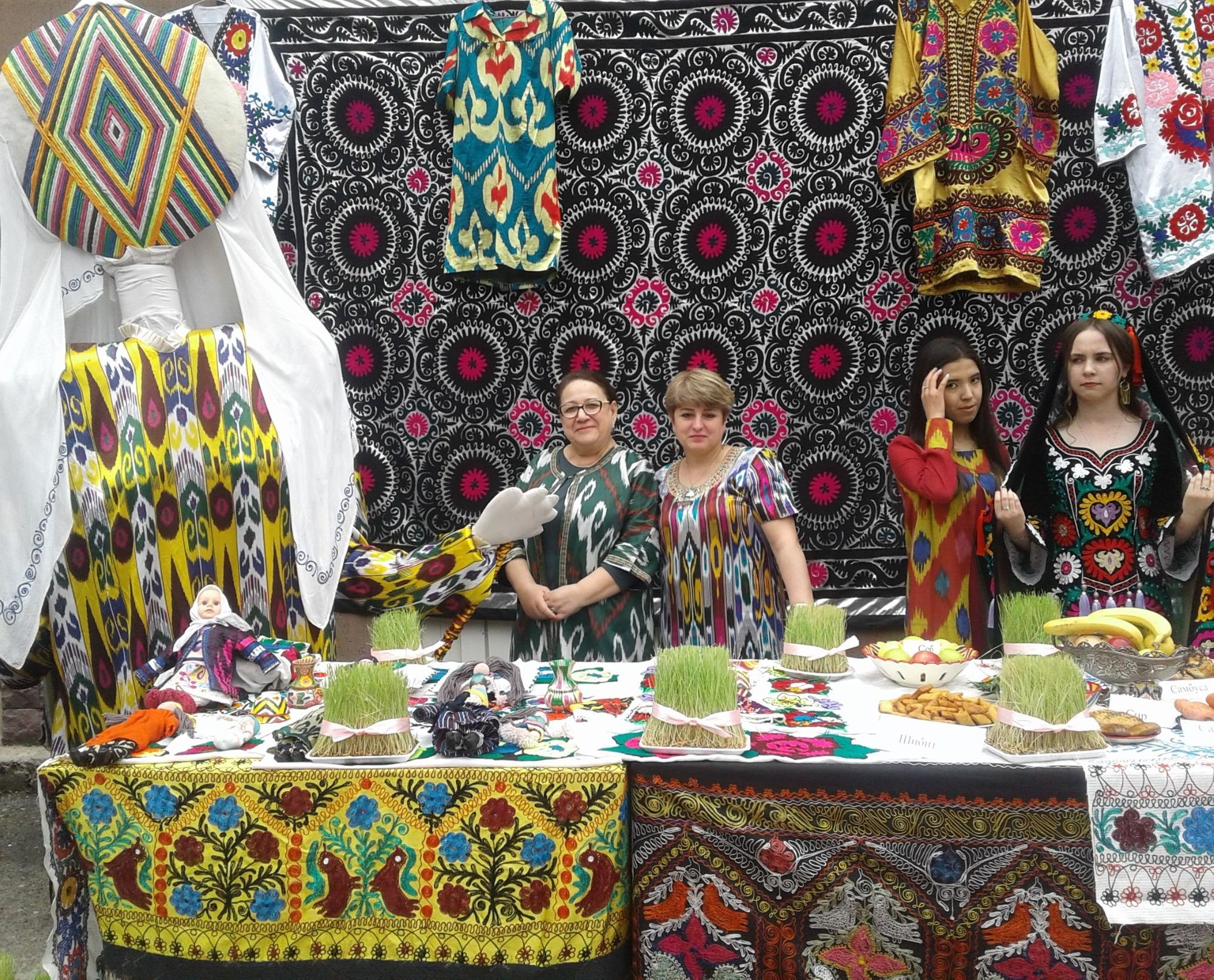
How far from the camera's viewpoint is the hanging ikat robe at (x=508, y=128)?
11.4 ft

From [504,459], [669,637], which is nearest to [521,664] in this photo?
[669,637]

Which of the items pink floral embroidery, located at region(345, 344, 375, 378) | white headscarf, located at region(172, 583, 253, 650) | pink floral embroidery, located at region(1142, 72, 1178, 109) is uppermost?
pink floral embroidery, located at region(1142, 72, 1178, 109)

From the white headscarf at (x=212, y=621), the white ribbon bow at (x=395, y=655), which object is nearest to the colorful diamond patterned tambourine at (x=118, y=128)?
the white headscarf at (x=212, y=621)

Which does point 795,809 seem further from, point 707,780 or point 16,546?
point 16,546

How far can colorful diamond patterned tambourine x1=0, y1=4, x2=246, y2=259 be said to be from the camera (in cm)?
218

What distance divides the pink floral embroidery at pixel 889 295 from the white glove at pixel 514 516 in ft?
5.65

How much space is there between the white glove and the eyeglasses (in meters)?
0.58

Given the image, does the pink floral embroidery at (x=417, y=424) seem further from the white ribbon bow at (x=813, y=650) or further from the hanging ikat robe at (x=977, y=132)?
the white ribbon bow at (x=813, y=650)

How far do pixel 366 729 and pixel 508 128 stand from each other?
241cm

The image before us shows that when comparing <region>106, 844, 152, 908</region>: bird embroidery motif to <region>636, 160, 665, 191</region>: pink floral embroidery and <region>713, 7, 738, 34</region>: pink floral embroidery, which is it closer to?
<region>636, 160, 665, 191</region>: pink floral embroidery

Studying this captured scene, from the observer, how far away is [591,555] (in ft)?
9.35

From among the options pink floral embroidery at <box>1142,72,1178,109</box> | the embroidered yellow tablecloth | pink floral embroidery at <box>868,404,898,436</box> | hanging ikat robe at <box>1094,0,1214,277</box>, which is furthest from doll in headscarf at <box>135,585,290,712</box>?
pink floral embroidery at <box>1142,72,1178,109</box>

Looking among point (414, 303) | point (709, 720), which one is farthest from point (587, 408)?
point (709, 720)

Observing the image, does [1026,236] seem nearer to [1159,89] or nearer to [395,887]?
[1159,89]
